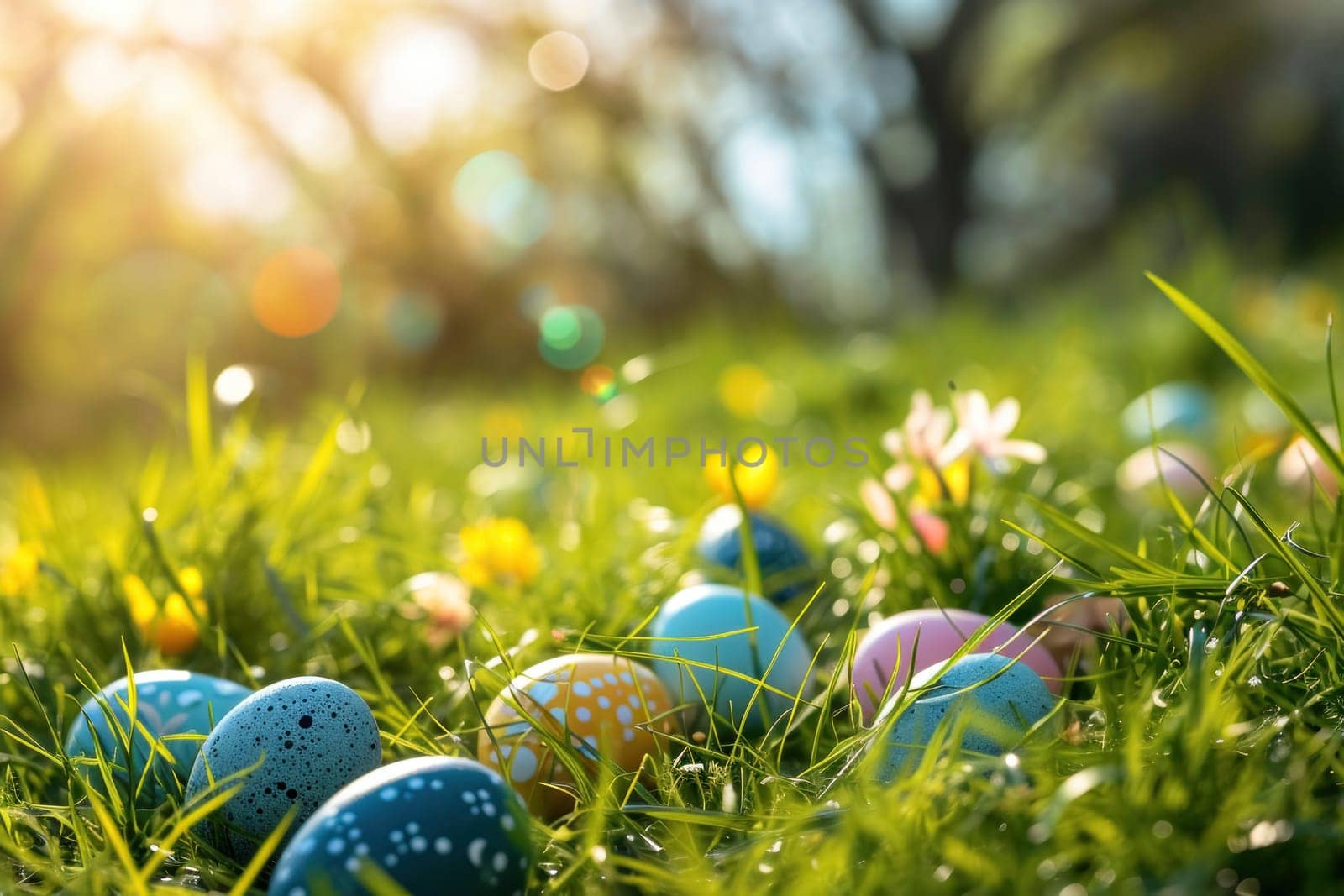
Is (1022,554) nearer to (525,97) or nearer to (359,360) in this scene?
(359,360)

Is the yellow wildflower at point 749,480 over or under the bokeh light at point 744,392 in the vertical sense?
over

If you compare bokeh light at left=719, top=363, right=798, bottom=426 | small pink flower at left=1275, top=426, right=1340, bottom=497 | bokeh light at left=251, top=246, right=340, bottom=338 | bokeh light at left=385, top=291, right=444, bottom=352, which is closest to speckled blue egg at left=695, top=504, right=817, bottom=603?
small pink flower at left=1275, top=426, right=1340, bottom=497

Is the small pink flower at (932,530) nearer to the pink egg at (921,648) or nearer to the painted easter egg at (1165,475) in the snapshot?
the pink egg at (921,648)

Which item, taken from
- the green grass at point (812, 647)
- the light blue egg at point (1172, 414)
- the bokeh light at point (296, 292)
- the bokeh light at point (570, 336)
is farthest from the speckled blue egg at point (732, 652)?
the bokeh light at point (296, 292)

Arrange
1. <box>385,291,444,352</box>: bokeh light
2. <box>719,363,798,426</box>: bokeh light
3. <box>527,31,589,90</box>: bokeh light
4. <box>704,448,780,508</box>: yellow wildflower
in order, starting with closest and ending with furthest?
1. <box>704,448,780,508</box>: yellow wildflower
2. <box>719,363,798,426</box>: bokeh light
3. <box>527,31,589,90</box>: bokeh light
4. <box>385,291,444,352</box>: bokeh light

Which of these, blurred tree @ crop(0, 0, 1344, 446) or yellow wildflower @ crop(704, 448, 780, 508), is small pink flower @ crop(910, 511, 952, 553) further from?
blurred tree @ crop(0, 0, 1344, 446)

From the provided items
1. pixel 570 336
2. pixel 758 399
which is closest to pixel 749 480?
pixel 758 399
